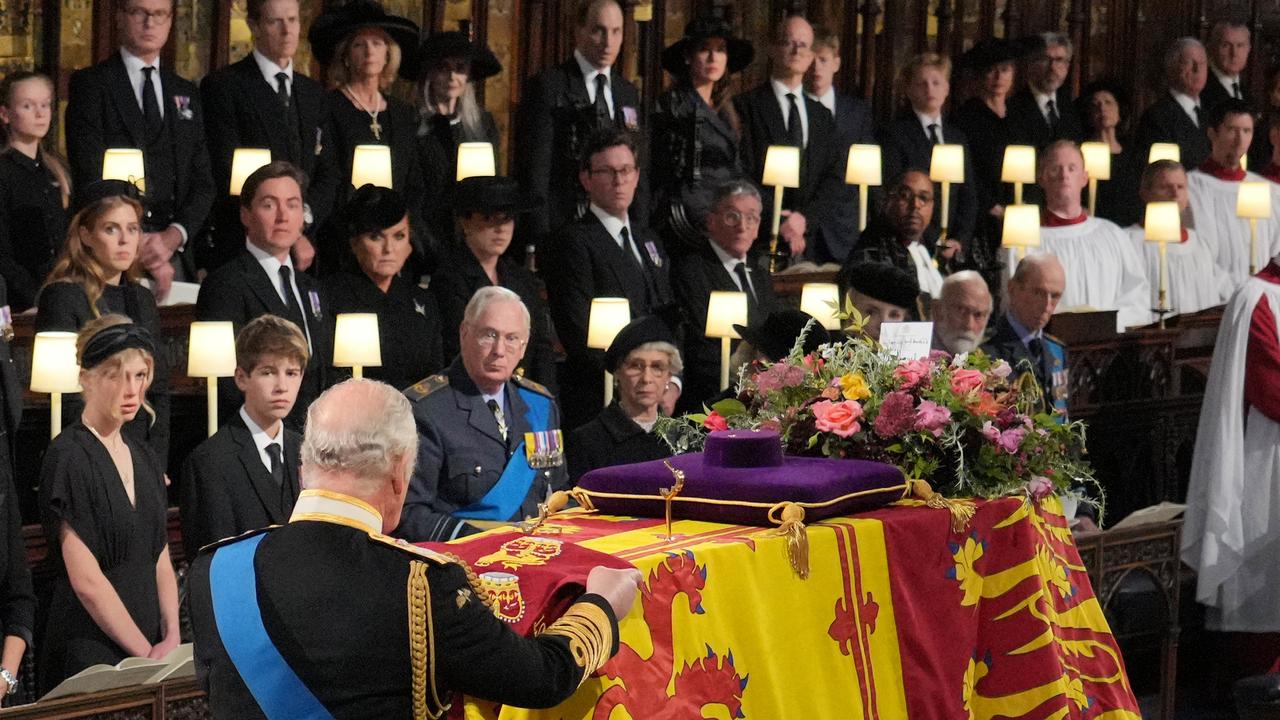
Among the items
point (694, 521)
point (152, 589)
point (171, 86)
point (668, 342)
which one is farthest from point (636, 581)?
point (171, 86)

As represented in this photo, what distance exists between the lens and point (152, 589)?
16.3 ft

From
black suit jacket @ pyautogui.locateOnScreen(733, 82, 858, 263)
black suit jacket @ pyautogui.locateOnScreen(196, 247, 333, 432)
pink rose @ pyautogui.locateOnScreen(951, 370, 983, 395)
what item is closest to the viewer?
pink rose @ pyautogui.locateOnScreen(951, 370, 983, 395)

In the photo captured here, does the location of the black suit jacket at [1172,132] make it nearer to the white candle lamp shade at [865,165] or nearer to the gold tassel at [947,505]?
the white candle lamp shade at [865,165]

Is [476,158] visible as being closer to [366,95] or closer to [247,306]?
[366,95]

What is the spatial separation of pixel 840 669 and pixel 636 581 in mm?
661

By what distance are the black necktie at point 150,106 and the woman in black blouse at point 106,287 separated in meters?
1.27

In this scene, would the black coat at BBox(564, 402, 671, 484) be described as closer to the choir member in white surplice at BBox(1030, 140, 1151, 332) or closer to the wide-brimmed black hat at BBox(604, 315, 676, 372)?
the wide-brimmed black hat at BBox(604, 315, 676, 372)

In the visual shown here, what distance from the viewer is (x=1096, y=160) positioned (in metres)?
10.1

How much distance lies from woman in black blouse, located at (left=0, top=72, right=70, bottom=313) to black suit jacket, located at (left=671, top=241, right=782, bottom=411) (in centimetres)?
226

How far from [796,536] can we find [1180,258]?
7016mm

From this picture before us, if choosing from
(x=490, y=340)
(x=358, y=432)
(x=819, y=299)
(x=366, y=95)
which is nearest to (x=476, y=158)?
(x=366, y=95)

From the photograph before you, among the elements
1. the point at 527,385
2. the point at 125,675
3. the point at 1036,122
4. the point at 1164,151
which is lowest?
the point at 125,675

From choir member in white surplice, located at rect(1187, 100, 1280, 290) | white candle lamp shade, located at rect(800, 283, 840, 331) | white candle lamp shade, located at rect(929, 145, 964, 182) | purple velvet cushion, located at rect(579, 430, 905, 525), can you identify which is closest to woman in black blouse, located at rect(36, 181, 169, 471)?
purple velvet cushion, located at rect(579, 430, 905, 525)

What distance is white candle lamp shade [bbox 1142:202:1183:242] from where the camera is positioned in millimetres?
9219
